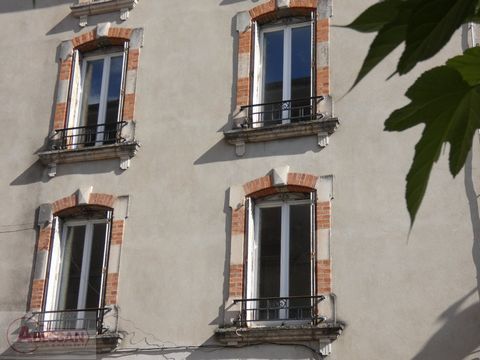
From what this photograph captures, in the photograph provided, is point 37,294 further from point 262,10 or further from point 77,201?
point 262,10

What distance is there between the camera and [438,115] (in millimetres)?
1333

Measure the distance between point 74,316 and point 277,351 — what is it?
10.4ft

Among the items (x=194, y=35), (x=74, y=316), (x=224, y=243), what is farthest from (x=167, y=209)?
(x=194, y=35)

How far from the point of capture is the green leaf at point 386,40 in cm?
126

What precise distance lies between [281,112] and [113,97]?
286 centimetres

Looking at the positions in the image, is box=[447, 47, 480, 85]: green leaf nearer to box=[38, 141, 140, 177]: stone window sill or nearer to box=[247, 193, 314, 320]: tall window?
box=[247, 193, 314, 320]: tall window

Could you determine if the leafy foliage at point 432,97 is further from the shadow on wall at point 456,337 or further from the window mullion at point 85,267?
the window mullion at point 85,267

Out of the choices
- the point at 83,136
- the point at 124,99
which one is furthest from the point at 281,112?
the point at 83,136

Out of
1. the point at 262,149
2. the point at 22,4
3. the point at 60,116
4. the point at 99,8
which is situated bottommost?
the point at 262,149

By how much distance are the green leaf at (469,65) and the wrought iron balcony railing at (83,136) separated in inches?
451

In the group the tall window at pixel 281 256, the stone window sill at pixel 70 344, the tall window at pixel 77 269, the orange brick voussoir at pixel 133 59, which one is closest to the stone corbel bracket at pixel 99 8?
the orange brick voussoir at pixel 133 59

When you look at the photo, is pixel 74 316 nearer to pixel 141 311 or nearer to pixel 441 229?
pixel 141 311

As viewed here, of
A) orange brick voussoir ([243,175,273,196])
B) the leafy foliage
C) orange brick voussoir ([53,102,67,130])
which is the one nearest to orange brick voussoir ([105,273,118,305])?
orange brick voussoir ([243,175,273,196])

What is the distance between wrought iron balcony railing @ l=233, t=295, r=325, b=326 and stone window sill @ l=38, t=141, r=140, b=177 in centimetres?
292
